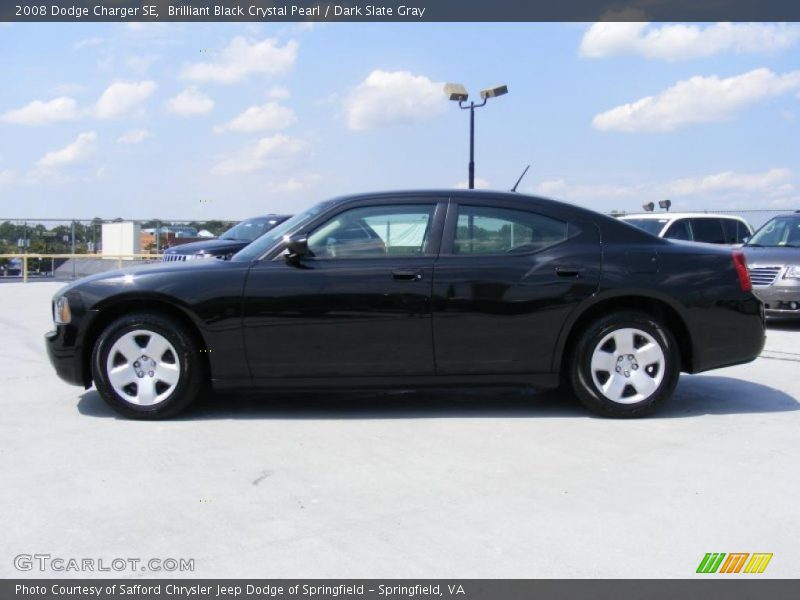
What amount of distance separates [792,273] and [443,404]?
6389 mm

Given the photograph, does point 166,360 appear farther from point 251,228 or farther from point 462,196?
point 251,228

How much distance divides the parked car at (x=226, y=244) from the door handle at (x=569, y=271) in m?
6.60

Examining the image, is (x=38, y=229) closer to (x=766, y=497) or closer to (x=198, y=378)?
(x=198, y=378)

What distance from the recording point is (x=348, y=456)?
4504 mm

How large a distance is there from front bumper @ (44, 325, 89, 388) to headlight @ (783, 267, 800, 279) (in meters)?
8.55

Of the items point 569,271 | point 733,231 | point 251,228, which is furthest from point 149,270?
point 733,231

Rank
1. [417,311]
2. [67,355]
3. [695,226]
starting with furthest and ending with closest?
1. [695,226]
2. [67,355]
3. [417,311]

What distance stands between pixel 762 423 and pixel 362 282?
2834mm

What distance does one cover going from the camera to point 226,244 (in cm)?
1279

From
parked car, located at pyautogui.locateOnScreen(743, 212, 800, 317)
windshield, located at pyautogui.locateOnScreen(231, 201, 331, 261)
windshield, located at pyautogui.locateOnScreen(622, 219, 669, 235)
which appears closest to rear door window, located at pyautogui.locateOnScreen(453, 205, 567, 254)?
windshield, located at pyautogui.locateOnScreen(231, 201, 331, 261)

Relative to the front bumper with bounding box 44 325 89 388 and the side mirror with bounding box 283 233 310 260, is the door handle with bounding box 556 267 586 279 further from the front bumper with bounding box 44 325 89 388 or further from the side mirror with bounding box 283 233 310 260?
the front bumper with bounding box 44 325 89 388

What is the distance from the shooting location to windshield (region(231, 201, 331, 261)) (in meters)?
5.41

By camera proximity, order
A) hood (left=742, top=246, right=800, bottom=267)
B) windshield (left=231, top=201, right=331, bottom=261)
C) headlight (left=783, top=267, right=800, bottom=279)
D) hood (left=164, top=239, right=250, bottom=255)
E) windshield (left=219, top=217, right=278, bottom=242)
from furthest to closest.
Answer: windshield (left=219, top=217, right=278, bottom=242) < hood (left=164, top=239, right=250, bottom=255) < hood (left=742, top=246, right=800, bottom=267) < headlight (left=783, top=267, right=800, bottom=279) < windshield (left=231, top=201, right=331, bottom=261)
